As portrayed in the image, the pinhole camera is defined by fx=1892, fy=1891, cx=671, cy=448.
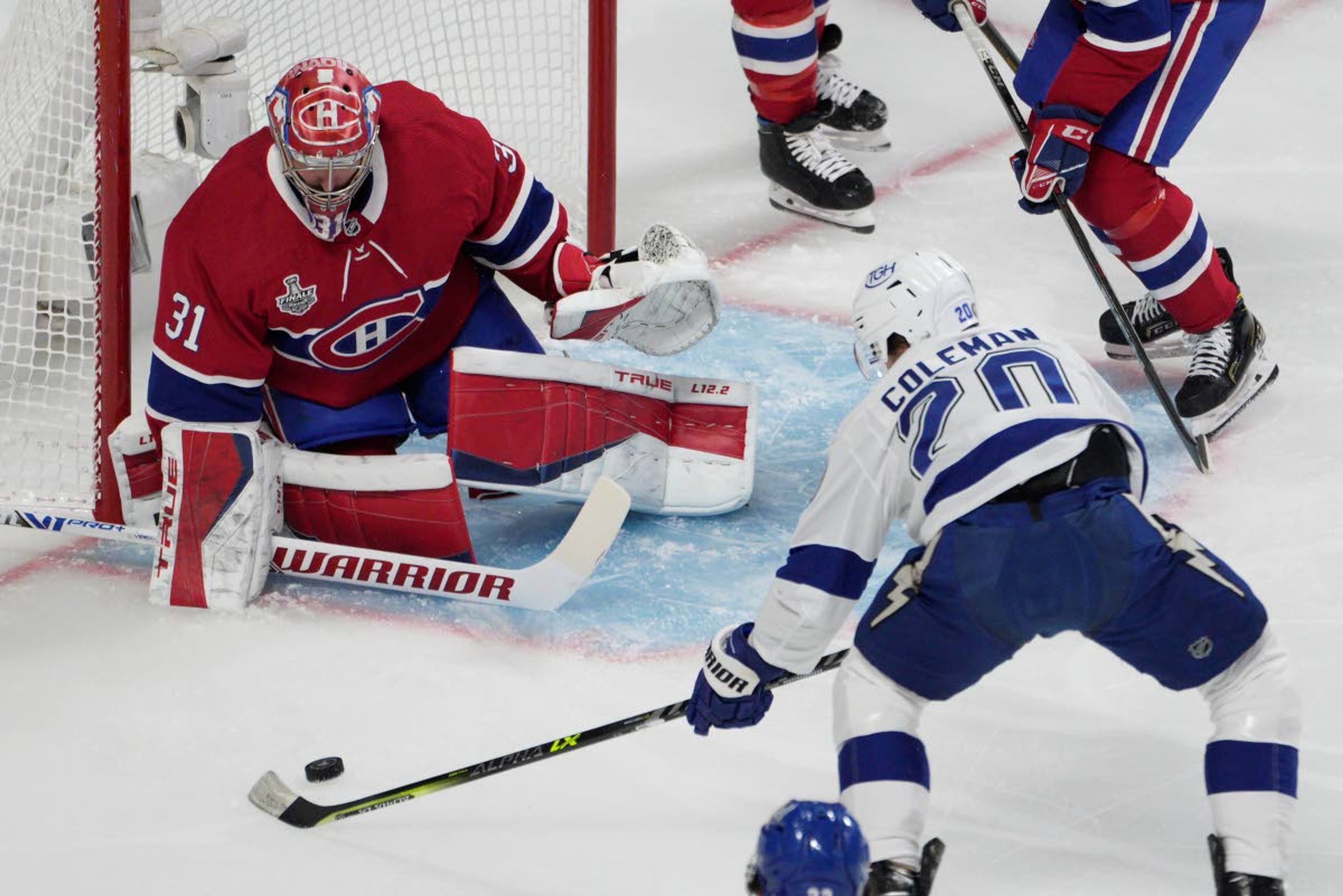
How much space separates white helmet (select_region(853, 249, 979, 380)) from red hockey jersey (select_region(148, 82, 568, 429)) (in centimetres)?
87

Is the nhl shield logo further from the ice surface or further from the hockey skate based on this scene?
the hockey skate

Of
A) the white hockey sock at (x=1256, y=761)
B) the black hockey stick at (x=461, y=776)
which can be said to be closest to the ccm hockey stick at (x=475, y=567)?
the black hockey stick at (x=461, y=776)

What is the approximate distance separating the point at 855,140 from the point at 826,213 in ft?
1.47

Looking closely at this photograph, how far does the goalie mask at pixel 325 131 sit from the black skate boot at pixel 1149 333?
1607mm

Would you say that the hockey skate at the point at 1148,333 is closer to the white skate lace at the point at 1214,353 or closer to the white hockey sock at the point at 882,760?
the white skate lace at the point at 1214,353

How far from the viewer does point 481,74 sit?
14.1 ft

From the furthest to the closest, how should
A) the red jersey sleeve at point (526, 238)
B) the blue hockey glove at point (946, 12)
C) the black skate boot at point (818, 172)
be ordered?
the black skate boot at point (818, 172), the blue hockey glove at point (946, 12), the red jersey sleeve at point (526, 238)

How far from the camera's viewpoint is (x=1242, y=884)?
6.62 feet

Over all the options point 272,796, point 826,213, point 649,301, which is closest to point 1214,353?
point 649,301

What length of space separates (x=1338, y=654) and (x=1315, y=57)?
124 inches

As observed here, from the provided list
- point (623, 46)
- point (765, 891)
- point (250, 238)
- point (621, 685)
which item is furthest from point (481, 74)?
point (765, 891)

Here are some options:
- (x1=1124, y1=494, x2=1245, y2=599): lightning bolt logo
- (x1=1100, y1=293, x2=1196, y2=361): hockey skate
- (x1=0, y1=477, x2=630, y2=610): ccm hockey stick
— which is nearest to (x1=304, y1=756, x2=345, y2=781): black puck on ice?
(x1=0, y1=477, x2=630, y2=610): ccm hockey stick

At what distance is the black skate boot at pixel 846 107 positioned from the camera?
4641mm

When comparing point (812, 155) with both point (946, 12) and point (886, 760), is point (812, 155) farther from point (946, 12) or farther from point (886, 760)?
point (886, 760)
